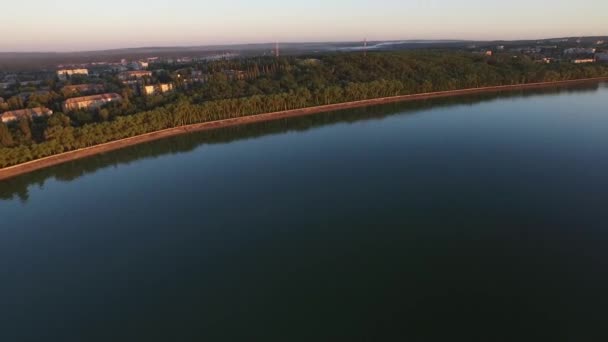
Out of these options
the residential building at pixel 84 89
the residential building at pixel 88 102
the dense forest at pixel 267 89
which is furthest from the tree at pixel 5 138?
the residential building at pixel 84 89

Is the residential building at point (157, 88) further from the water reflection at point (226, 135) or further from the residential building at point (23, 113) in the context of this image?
the water reflection at point (226, 135)

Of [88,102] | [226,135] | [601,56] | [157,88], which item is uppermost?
[601,56]

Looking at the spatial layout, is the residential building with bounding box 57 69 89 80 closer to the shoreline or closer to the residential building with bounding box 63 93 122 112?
the residential building with bounding box 63 93 122 112

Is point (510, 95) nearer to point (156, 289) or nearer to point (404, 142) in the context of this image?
point (404, 142)

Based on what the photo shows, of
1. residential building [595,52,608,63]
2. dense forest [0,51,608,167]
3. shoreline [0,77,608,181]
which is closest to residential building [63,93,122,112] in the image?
dense forest [0,51,608,167]

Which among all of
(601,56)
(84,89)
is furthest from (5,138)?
(601,56)

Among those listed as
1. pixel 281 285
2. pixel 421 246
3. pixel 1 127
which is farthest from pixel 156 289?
pixel 1 127

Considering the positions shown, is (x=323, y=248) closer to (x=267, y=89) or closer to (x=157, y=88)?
(x=267, y=89)
